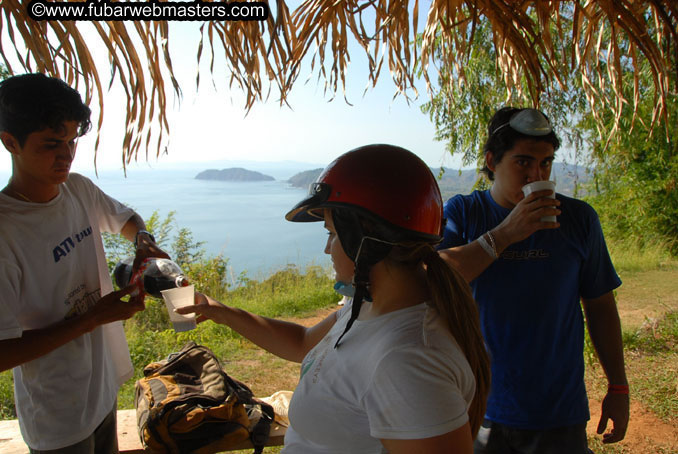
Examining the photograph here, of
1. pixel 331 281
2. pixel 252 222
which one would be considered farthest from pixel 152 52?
pixel 252 222

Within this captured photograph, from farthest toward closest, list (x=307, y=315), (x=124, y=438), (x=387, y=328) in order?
(x=307, y=315) → (x=124, y=438) → (x=387, y=328)

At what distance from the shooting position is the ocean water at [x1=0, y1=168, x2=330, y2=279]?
9.51 meters

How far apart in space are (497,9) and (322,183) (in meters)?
2.15

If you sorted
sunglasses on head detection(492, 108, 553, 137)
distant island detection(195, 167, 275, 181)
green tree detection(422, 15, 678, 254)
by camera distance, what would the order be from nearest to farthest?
sunglasses on head detection(492, 108, 553, 137), green tree detection(422, 15, 678, 254), distant island detection(195, 167, 275, 181)

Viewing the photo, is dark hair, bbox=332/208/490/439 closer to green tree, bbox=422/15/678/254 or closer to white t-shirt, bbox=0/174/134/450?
white t-shirt, bbox=0/174/134/450

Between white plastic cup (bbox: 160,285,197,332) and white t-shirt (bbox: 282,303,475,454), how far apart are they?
824 millimetres

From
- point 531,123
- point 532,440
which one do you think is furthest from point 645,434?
point 531,123

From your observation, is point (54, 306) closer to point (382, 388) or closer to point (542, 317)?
point (382, 388)

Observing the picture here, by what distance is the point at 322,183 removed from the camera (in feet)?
4.29

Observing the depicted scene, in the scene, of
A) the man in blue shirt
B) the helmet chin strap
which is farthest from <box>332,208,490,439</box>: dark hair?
the man in blue shirt

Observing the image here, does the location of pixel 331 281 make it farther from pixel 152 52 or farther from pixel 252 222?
pixel 252 222

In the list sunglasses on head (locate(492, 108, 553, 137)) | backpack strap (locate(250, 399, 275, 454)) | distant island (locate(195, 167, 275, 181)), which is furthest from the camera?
distant island (locate(195, 167, 275, 181))

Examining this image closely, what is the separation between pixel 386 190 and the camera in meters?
1.24

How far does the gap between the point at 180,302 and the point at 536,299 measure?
1483 mm
